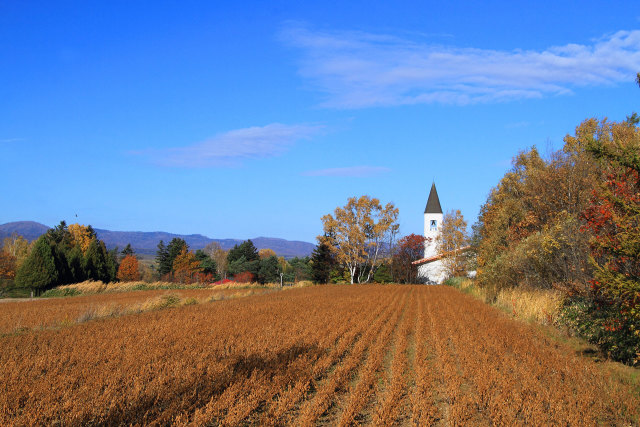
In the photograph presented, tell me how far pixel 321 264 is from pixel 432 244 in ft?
83.8

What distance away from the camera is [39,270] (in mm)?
49500

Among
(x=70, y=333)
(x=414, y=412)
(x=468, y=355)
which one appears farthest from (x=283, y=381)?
(x=70, y=333)

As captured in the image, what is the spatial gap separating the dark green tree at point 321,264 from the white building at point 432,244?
17.2m

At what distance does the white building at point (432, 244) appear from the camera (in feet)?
227

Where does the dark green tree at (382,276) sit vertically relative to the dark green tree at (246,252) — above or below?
below

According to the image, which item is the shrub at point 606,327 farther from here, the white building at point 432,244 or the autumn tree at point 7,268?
the autumn tree at point 7,268

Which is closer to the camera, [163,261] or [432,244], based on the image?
[432,244]

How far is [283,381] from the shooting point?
829 centimetres

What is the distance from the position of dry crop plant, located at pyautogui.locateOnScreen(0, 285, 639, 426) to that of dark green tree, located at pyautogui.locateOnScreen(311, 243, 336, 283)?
4528 centimetres

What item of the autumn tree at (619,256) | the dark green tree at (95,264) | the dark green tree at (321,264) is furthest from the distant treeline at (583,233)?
the dark green tree at (95,264)

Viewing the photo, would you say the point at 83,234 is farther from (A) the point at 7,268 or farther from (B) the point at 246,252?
(B) the point at 246,252

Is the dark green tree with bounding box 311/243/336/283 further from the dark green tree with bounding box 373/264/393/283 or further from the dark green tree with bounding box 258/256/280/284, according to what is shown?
the dark green tree with bounding box 258/256/280/284

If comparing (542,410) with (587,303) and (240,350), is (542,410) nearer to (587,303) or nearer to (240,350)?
(240,350)

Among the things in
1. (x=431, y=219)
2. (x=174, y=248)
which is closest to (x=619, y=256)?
(x=431, y=219)
